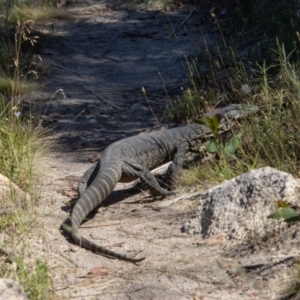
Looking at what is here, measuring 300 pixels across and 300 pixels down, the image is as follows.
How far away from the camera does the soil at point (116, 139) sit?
480 centimetres

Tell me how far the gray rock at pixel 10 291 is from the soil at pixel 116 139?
530 millimetres

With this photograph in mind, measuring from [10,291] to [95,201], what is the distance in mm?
2619

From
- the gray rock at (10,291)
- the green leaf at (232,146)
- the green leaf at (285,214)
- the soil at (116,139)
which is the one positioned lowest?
the soil at (116,139)

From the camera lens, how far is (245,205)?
5.48 metres

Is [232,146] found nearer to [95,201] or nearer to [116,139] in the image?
[95,201]

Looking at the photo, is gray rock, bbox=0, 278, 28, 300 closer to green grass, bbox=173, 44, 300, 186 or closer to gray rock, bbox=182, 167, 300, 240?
gray rock, bbox=182, 167, 300, 240

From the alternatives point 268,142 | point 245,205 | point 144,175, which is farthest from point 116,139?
point 245,205

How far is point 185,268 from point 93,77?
7.80 m

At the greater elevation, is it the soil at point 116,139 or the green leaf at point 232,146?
the green leaf at point 232,146

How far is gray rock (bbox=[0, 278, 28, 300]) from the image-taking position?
396 cm

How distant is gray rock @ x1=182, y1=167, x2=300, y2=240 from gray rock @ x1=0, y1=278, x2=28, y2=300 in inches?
68.5

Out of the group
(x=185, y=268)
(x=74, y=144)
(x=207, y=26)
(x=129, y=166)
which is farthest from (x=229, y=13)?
(x=185, y=268)

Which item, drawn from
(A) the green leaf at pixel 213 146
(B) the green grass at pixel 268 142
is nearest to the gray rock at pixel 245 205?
(B) the green grass at pixel 268 142

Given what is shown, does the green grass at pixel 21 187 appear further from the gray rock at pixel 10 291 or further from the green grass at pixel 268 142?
the green grass at pixel 268 142
